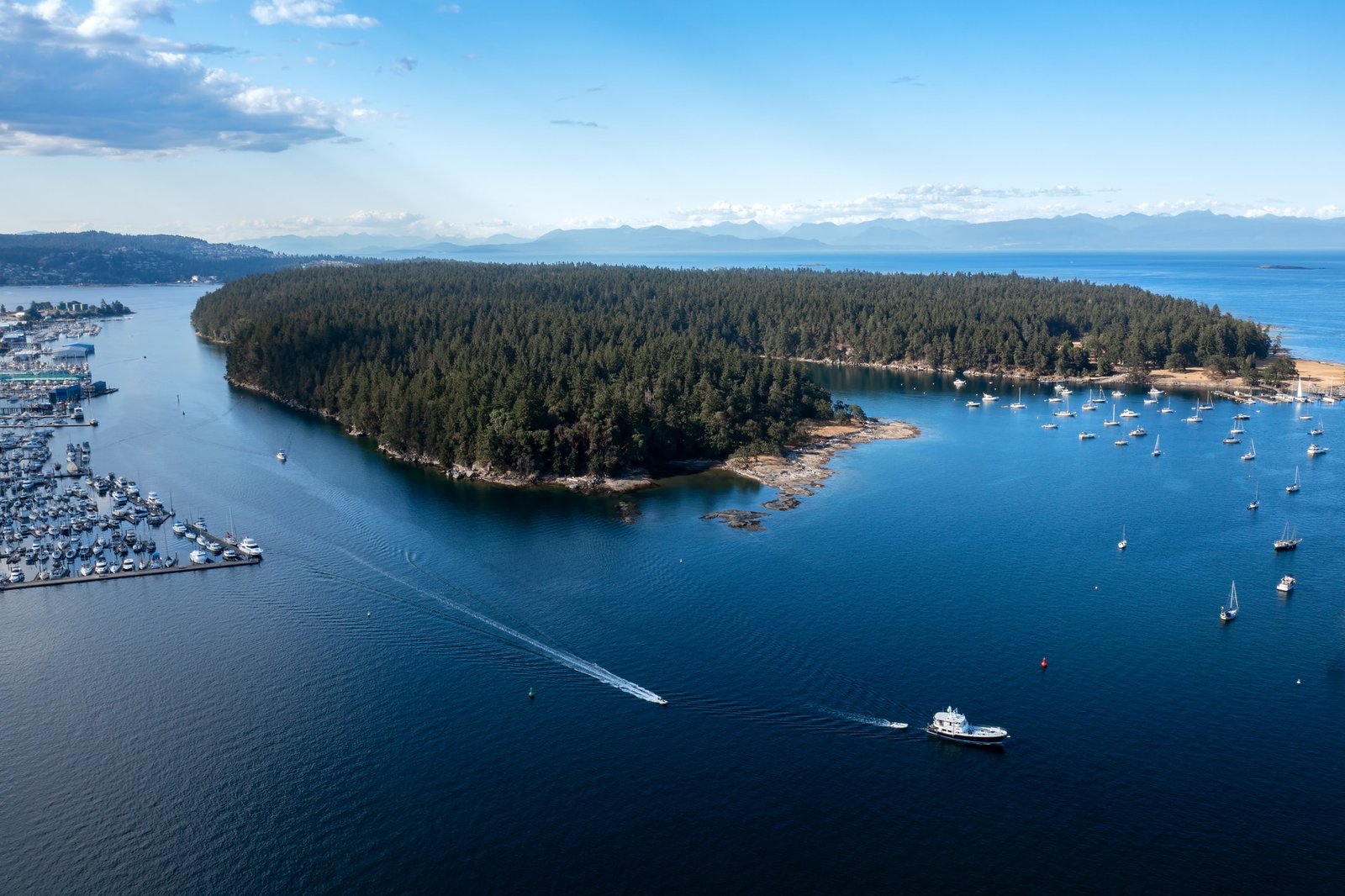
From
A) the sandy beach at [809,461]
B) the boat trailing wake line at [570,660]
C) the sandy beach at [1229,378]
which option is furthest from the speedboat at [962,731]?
the sandy beach at [1229,378]

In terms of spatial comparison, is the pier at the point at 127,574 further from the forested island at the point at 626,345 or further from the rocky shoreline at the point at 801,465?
the rocky shoreline at the point at 801,465

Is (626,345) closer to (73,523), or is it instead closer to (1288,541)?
(73,523)

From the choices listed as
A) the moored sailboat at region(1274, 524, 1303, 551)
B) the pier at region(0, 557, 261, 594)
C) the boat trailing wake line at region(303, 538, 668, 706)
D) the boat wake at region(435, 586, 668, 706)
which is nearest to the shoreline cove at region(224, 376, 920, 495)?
the boat trailing wake line at region(303, 538, 668, 706)

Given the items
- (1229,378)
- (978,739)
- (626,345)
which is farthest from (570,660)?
(1229,378)

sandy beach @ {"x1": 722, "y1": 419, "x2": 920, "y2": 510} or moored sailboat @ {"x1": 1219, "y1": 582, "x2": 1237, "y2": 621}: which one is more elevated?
sandy beach @ {"x1": 722, "y1": 419, "x2": 920, "y2": 510}

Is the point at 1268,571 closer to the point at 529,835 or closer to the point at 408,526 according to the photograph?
the point at 529,835

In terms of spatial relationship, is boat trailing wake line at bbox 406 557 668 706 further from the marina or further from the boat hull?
the marina
